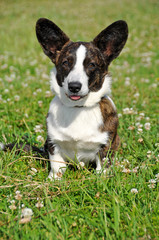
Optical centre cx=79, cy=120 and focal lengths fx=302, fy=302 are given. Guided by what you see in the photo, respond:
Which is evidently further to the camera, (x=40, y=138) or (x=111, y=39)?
(x=40, y=138)

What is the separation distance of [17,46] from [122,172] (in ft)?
22.6

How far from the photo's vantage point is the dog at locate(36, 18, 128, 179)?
300 centimetres

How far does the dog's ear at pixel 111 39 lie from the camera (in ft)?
10.2

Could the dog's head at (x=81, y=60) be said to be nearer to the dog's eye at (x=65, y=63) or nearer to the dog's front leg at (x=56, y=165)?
the dog's eye at (x=65, y=63)

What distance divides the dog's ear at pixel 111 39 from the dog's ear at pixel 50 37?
369 millimetres

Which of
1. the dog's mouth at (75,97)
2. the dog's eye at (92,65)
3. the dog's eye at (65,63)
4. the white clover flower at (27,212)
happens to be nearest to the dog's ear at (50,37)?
the dog's eye at (65,63)

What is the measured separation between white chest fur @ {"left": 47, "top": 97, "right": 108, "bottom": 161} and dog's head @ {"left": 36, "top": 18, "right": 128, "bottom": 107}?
0.31 feet

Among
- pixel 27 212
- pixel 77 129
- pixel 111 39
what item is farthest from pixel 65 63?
pixel 27 212

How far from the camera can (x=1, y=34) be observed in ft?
33.2

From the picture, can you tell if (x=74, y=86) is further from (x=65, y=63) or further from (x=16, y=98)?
(x=16, y=98)

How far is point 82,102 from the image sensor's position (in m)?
3.11

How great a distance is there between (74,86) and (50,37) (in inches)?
31.1

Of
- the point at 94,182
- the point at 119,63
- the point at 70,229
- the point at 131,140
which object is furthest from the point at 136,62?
the point at 70,229

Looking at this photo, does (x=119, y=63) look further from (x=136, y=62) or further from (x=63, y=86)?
(x=63, y=86)
